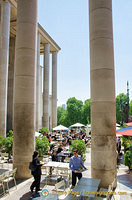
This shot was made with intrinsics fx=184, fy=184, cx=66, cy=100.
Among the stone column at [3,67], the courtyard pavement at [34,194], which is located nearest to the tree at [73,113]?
the stone column at [3,67]

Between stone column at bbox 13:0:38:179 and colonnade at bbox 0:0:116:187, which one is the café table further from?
stone column at bbox 13:0:38:179

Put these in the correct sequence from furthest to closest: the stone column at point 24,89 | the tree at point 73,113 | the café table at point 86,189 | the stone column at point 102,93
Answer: the tree at point 73,113 → the stone column at point 24,89 → the stone column at point 102,93 → the café table at point 86,189

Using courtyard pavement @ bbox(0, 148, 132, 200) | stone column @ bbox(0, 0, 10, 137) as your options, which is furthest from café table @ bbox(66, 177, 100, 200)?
stone column @ bbox(0, 0, 10, 137)

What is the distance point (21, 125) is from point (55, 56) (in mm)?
33506

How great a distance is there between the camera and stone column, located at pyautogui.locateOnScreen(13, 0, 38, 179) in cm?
953

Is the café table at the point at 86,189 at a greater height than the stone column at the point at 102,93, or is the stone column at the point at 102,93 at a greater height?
the stone column at the point at 102,93

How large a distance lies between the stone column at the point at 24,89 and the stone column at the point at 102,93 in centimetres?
345

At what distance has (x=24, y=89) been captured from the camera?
9.80m

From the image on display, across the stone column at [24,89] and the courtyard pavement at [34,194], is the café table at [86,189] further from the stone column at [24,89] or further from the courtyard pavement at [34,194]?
the stone column at [24,89]

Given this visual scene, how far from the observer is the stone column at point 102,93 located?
781 cm

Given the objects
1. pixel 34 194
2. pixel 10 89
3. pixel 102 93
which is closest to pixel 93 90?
pixel 102 93

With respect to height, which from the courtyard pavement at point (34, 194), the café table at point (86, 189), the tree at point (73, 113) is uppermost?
the tree at point (73, 113)

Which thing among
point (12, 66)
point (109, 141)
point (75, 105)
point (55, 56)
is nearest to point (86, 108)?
point (75, 105)

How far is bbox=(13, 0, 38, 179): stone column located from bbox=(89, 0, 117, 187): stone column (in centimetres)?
345
